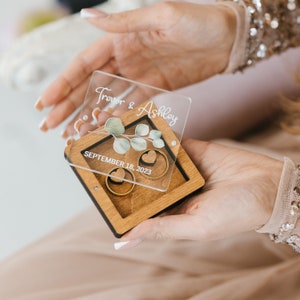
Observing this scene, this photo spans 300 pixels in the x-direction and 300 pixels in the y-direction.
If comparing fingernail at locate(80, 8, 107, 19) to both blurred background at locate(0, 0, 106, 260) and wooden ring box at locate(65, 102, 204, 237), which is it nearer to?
wooden ring box at locate(65, 102, 204, 237)

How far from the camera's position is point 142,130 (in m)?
0.71

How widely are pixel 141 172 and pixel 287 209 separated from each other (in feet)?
0.66

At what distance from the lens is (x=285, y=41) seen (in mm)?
926

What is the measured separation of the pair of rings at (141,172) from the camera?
683 millimetres

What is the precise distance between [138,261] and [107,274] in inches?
2.1

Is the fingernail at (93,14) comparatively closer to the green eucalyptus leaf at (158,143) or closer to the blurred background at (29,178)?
the green eucalyptus leaf at (158,143)

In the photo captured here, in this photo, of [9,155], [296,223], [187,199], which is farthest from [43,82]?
[296,223]

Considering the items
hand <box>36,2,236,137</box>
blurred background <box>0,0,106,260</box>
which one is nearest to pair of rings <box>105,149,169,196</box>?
hand <box>36,2,236,137</box>

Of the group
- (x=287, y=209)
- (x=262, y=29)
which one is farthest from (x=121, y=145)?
(x=262, y=29)

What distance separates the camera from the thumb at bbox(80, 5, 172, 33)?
75 centimetres

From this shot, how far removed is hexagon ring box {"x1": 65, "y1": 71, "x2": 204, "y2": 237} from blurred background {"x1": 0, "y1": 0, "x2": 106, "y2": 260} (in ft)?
1.89

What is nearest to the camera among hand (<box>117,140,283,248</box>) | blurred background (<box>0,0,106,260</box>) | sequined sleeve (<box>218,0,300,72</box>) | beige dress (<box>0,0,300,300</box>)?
hand (<box>117,140,283,248</box>)

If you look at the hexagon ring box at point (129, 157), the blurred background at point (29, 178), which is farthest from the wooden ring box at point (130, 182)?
the blurred background at point (29, 178)

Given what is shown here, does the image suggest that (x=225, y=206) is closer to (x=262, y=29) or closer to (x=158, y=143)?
(x=158, y=143)
